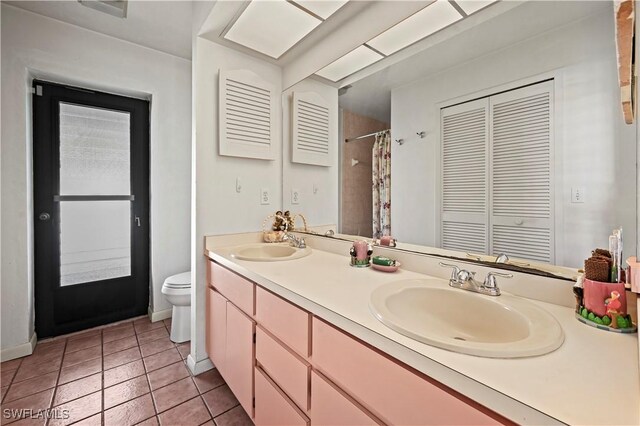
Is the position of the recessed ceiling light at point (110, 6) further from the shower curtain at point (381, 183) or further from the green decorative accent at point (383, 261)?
the green decorative accent at point (383, 261)

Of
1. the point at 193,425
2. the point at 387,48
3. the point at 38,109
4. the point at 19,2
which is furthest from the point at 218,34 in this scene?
the point at 193,425

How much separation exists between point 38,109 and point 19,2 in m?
0.70

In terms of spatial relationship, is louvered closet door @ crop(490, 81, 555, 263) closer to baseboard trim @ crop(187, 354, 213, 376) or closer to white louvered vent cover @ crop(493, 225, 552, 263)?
white louvered vent cover @ crop(493, 225, 552, 263)

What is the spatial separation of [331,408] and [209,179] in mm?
1481

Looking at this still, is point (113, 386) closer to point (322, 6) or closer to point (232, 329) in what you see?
point (232, 329)

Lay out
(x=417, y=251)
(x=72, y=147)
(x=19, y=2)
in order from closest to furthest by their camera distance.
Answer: (x=417, y=251)
(x=19, y=2)
(x=72, y=147)

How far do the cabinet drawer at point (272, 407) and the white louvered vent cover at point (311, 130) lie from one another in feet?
4.14

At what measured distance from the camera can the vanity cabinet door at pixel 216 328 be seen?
1.56 meters

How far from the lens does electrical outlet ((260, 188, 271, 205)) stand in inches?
80.4

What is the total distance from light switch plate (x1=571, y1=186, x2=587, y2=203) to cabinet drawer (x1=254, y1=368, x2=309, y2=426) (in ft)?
3.64

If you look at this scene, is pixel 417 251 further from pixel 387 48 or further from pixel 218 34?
pixel 218 34

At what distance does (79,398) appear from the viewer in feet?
5.13
